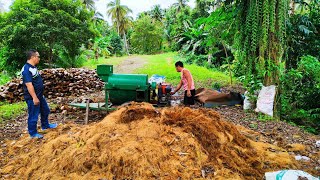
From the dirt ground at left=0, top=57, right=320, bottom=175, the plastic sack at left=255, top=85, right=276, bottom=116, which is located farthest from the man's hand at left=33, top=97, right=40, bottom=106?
the plastic sack at left=255, top=85, right=276, bottom=116

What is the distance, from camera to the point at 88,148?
3607 mm

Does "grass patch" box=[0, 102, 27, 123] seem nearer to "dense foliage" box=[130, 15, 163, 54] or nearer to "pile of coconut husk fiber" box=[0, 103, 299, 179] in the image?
"pile of coconut husk fiber" box=[0, 103, 299, 179]

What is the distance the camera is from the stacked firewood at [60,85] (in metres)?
9.54

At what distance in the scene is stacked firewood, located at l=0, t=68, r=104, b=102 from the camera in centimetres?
954

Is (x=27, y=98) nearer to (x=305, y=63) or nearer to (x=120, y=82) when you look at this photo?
(x=120, y=82)

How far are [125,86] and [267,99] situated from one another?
3.30 meters

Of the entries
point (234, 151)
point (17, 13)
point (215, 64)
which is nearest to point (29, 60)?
point (234, 151)

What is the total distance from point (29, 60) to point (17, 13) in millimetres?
9561

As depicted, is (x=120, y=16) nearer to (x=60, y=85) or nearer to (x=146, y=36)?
(x=146, y=36)

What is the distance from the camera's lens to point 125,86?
5.95m

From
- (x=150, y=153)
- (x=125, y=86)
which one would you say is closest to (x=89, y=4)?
(x=125, y=86)

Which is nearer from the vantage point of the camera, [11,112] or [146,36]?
[11,112]

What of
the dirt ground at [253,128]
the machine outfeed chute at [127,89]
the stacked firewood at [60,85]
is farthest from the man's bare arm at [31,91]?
the stacked firewood at [60,85]

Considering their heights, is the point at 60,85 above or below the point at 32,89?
below
